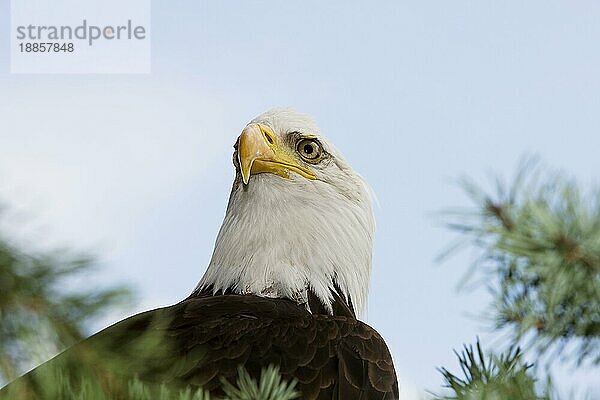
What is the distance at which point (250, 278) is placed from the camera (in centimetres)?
561

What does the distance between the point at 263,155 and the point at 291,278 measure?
826mm

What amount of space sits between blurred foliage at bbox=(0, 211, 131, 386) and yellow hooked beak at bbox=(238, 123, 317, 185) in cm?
465

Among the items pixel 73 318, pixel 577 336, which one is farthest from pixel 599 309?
pixel 73 318

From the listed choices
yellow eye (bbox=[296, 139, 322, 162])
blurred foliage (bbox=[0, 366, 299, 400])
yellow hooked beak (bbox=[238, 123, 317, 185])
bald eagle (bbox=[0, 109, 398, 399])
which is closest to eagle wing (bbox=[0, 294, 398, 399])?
bald eagle (bbox=[0, 109, 398, 399])

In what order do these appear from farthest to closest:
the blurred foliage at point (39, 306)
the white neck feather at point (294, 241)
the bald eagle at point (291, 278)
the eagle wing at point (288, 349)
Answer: the white neck feather at point (294, 241), the bald eagle at point (291, 278), the eagle wing at point (288, 349), the blurred foliage at point (39, 306)

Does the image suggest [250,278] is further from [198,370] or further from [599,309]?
[599,309]

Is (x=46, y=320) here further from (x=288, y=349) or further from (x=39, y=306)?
(x=288, y=349)

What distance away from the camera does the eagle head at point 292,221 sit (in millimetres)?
5660

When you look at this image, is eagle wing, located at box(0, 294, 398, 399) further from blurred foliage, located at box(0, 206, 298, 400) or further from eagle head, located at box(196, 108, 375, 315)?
blurred foliage, located at box(0, 206, 298, 400)

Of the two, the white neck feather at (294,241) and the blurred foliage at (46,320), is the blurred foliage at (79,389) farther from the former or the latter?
the white neck feather at (294,241)

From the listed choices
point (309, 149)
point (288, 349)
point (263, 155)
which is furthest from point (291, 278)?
point (288, 349)

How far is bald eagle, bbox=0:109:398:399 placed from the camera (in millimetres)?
3891

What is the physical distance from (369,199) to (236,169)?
968 millimetres

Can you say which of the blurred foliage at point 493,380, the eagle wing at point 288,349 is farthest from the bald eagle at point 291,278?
the blurred foliage at point 493,380
